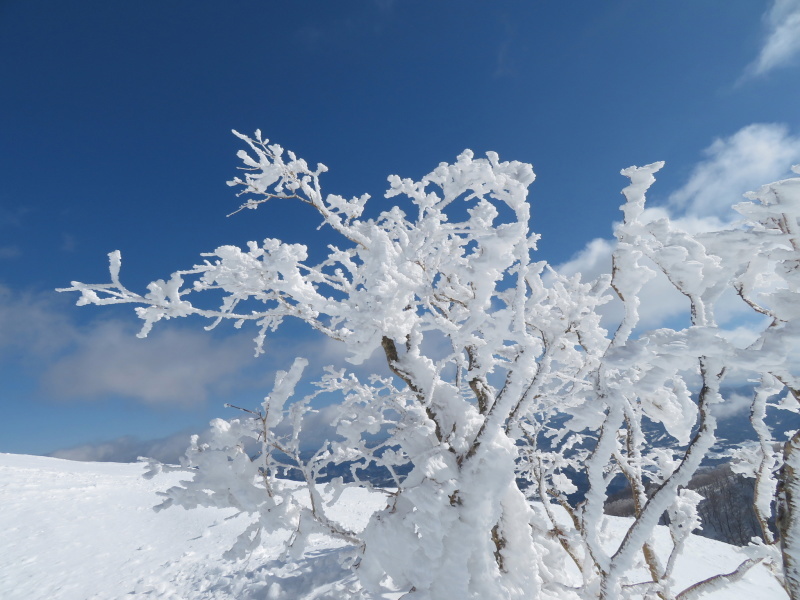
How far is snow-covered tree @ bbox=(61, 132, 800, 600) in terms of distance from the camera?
227 centimetres

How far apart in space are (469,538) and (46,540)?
12.8m

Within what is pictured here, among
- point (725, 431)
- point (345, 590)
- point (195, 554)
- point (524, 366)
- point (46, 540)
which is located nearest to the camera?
point (524, 366)

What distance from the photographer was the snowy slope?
7.23m

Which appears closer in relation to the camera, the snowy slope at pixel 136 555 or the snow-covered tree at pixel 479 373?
the snow-covered tree at pixel 479 373

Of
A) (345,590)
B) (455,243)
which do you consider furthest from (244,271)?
(345,590)

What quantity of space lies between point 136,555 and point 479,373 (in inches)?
414

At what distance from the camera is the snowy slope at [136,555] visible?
7230 mm

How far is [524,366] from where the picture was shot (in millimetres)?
3205

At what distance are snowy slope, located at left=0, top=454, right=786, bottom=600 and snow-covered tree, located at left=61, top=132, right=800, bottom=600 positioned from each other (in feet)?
7.53

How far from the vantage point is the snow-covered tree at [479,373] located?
2273 millimetres

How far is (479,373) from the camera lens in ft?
12.6

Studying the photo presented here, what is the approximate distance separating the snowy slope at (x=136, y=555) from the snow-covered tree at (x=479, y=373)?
230 centimetres

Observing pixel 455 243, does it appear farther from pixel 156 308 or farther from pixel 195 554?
pixel 195 554

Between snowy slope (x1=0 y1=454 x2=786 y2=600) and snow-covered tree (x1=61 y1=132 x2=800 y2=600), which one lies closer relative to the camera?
snow-covered tree (x1=61 y1=132 x2=800 y2=600)
